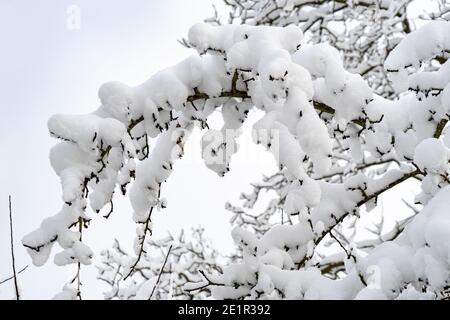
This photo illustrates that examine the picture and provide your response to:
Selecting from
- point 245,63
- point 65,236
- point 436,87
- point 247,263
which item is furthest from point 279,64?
point 65,236

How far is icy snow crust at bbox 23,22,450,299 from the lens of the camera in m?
1.84

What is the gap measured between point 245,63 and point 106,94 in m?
0.61

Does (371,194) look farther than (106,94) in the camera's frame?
Yes

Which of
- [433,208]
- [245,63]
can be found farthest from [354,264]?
[245,63]

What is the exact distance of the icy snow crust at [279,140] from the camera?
6.03 ft

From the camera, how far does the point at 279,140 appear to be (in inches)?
74.6

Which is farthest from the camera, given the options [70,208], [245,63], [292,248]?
[292,248]

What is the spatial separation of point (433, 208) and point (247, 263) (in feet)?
2.60

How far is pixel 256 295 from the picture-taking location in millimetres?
2090

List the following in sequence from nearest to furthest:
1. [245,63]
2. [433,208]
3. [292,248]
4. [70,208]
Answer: [433,208]
[70,208]
[245,63]
[292,248]

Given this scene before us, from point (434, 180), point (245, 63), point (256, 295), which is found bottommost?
point (256, 295)

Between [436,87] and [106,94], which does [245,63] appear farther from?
[436,87]

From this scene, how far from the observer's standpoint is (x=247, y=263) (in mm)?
2199
